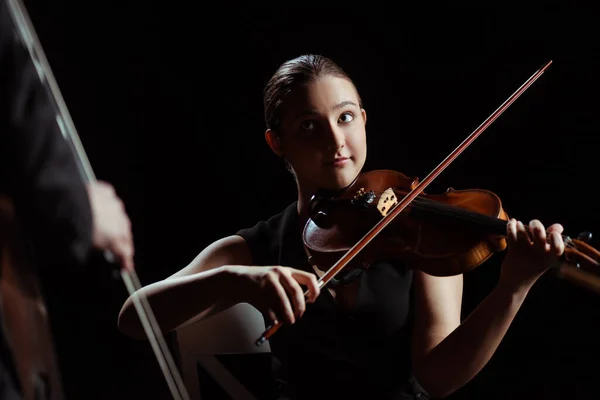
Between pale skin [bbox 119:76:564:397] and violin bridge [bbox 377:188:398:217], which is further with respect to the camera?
violin bridge [bbox 377:188:398:217]

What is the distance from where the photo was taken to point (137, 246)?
4.99 ft

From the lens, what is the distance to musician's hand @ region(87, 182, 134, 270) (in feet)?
2.10

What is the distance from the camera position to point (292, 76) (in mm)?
1101

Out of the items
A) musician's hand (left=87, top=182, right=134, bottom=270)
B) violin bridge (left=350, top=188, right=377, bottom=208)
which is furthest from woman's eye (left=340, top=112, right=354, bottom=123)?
musician's hand (left=87, top=182, right=134, bottom=270)

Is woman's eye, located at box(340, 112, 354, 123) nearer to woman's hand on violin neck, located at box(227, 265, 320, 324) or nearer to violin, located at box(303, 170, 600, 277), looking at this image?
violin, located at box(303, 170, 600, 277)

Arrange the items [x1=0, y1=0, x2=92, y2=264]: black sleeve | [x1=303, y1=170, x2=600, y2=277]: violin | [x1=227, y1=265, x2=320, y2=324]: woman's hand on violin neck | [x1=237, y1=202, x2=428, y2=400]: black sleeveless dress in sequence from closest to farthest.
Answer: [x1=0, y1=0, x2=92, y2=264]: black sleeve → [x1=227, y1=265, x2=320, y2=324]: woman's hand on violin neck → [x1=303, y1=170, x2=600, y2=277]: violin → [x1=237, y1=202, x2=428, y2=400]: black sleeveless dress

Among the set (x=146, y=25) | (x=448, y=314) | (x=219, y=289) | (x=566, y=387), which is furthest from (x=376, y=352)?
(x=146, y=25)

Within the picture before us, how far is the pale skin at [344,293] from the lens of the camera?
0.93 metres

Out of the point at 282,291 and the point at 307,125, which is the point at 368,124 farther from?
the point at 282,291

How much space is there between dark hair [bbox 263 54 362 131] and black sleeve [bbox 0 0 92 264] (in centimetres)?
55

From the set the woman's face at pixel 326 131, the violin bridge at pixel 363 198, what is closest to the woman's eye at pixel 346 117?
the woman's face at pixel 326 131

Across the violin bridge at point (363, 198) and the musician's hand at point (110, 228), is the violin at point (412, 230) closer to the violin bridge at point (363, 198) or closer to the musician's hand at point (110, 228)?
the violin bridge at point (363, 198)

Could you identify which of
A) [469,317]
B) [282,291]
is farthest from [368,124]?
[282,291]

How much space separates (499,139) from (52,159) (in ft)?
3.59
